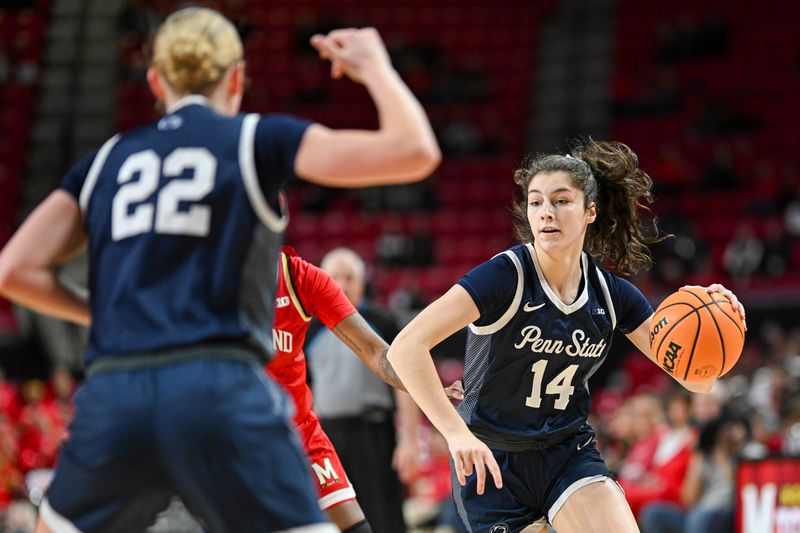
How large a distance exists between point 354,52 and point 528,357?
1.91 m

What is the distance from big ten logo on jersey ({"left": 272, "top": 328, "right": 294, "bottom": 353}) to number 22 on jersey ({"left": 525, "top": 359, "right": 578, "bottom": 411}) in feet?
3.40

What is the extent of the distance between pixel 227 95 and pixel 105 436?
37.1 inches

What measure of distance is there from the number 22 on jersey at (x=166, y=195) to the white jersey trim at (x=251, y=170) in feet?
0.24

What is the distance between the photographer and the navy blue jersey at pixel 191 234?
2.79m

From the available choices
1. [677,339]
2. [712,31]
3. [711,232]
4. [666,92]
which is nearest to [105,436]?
[677,339]

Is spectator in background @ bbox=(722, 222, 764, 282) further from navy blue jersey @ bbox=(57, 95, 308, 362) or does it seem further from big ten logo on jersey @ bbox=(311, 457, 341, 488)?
navy blue jersey @ bbox=(57, 95, 308, 362)

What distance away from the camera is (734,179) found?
1667 cm

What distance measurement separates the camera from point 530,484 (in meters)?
4.50

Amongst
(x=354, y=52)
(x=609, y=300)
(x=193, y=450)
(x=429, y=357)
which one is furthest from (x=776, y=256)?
(x=193, y=450)

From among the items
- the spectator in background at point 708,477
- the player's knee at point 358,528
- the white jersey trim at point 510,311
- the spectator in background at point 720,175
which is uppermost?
the spectator in background at point 720,175

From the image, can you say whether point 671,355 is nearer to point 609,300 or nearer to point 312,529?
point 609,300

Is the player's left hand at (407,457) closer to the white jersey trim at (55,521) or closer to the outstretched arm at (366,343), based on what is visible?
the outstretched arm at (366,343)

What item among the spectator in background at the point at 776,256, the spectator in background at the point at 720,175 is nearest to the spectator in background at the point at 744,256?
the spectator in background at the point at 776,256

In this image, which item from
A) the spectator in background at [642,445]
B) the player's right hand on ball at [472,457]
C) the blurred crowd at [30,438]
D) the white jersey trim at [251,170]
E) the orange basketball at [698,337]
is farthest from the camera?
the blurred crowd at [30,438]
